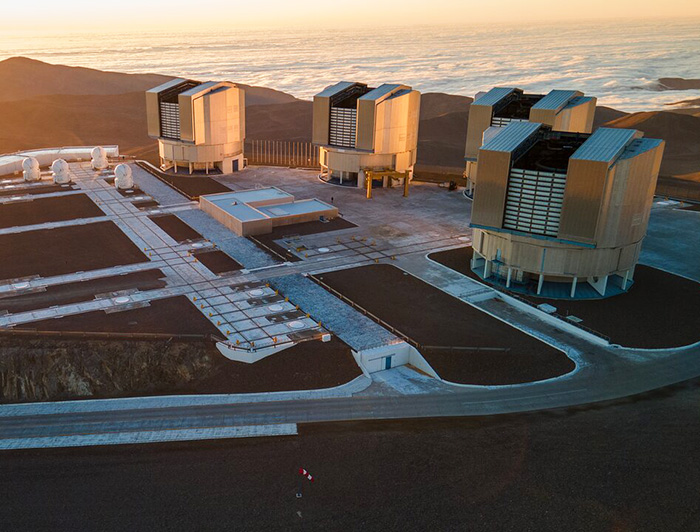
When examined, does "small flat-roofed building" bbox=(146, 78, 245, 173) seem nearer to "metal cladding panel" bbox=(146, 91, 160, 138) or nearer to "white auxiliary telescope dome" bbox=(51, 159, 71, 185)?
"metal cladding panel" bbox=(146, 91, 160, 138)

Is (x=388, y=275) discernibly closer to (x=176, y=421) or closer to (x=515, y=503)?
(x=176, y=421)

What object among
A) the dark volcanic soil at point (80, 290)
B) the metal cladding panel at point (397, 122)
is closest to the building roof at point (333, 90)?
the metal cladding panel at point (397, 122)

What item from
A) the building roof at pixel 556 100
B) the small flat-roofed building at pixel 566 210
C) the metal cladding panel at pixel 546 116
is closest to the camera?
the small flat-roofed building at pixel 566 210

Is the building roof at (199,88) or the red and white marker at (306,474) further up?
the building roof at (199,88)

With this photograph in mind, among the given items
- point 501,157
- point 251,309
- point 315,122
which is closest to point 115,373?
point 251,309

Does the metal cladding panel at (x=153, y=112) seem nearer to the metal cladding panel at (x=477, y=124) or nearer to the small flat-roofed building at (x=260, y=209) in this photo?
the small flat-roofed building at (x=260, y=209)

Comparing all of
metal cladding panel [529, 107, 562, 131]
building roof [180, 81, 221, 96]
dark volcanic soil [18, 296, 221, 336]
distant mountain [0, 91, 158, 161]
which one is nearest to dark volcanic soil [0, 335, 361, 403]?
dark volcanic soil [18, 296, 221, 336]
